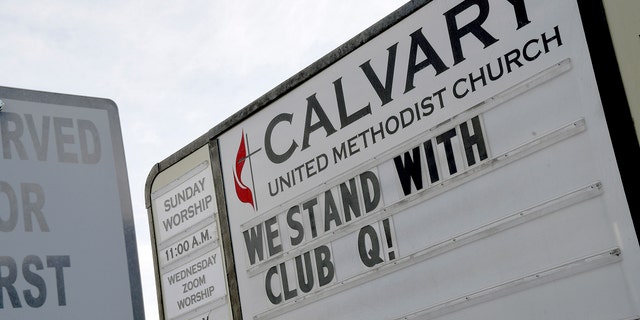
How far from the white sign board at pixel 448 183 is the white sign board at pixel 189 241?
655 millimetres

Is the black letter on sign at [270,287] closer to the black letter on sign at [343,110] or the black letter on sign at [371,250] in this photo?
the black letter on sign at [371,250]

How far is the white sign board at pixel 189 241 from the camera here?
836 centimetres

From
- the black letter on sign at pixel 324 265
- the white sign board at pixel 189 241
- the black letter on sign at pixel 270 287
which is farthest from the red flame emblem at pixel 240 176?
the black letter on sign at pixel 324 265

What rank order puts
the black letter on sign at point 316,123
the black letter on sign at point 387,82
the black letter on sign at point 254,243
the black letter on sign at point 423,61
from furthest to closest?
the black letter on sign at point 254,243 < the black letter on sign at point 316,123 < the black letter on sign at point 387,82 < the black letter on sign at point 423,61

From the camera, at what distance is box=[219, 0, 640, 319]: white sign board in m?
5.13

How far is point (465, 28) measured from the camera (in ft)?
19.2

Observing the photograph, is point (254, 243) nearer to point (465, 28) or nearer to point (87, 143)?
point (465, 28)

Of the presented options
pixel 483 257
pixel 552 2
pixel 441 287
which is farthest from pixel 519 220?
pixel 552 2

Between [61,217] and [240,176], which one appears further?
[240,176]

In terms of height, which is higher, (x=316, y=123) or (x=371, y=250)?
(x=316, y=123)

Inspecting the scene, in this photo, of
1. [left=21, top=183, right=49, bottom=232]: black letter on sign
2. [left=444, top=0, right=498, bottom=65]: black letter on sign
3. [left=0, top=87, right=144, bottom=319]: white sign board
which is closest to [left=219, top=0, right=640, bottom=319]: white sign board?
[left=444, top=0, right=498, bottom=65]: black letter on sign

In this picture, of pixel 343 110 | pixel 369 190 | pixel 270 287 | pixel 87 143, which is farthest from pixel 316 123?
pixel 87 143

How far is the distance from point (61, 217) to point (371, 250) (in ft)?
12.3

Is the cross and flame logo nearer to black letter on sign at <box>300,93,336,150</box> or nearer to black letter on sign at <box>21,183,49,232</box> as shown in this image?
black letter on sign at <box>300,93,336,150</box>
